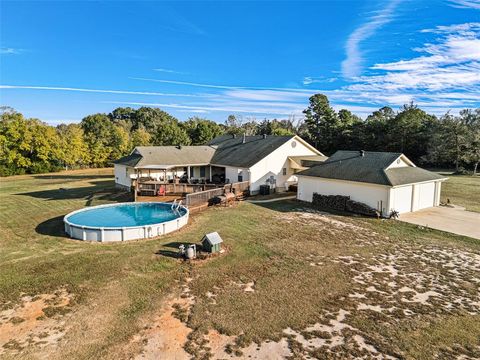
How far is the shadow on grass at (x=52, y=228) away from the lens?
16.8 m

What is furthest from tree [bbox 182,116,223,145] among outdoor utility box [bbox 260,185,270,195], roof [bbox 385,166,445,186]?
roof [bbox 385,166,445,186]

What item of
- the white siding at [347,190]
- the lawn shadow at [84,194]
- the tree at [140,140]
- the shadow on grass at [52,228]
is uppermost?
the tree at [140,140]

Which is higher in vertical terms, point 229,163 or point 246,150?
point 246,150

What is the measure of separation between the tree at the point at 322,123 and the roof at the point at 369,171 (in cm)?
3255

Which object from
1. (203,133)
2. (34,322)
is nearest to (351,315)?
(34,322)

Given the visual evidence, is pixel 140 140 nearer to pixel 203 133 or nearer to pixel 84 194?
pixel 203 133

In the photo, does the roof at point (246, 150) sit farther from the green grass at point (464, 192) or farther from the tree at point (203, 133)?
the tree at point (203, 133)

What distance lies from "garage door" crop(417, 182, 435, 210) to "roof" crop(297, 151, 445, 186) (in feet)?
1.97

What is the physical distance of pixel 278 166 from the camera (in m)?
29.6

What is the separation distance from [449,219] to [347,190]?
6471 millimetres

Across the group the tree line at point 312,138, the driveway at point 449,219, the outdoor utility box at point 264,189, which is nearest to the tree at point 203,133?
the tree line at point 312,138

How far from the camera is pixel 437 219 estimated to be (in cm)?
2033

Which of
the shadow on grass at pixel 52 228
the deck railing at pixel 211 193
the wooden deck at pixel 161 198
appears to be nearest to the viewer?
the shadow on grass at pixel 52 228

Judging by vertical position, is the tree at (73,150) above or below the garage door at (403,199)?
above
